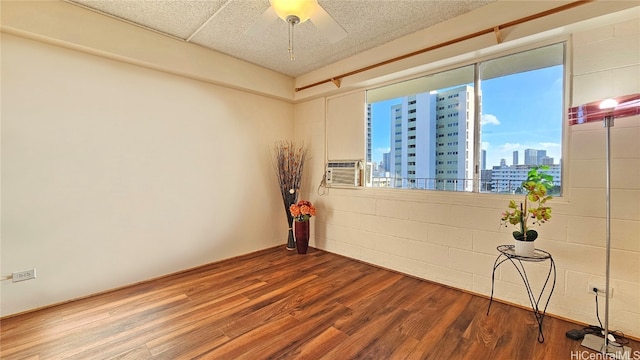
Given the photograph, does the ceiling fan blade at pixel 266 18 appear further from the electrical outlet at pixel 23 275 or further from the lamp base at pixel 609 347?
the lamp base at pixel 609 347

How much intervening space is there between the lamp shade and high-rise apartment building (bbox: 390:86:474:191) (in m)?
1.82

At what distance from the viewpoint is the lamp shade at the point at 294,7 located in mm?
1611

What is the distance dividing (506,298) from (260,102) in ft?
12.0

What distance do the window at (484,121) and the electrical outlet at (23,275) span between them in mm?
3555

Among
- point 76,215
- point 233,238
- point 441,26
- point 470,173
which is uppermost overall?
point 441,26

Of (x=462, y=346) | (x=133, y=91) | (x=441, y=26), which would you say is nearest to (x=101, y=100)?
(x=133, y=91)

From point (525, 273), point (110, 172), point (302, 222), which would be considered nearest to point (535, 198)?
point (525, 273)

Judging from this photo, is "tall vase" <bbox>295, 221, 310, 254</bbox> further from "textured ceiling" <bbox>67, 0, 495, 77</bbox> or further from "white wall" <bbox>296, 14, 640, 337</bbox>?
"textured ceiling" <bbox>67, 0, 495, 77</bbox>

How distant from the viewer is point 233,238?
3.57m

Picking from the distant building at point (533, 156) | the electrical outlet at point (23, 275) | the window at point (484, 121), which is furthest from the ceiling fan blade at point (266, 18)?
the electrical outlet at point (23, 275)

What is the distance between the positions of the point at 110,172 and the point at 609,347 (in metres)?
4.22

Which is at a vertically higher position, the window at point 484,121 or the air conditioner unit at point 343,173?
the window at point 484,121

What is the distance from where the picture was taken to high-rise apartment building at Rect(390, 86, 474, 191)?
8.85 ft

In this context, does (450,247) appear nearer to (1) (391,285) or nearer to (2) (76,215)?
(1) (391,285)
